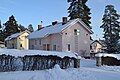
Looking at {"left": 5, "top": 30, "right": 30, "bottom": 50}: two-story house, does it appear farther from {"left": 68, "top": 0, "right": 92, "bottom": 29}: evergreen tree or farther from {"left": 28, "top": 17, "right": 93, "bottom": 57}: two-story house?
{"left": 28, "top": 17, "right": 93, "bottom": 57}: two-story house

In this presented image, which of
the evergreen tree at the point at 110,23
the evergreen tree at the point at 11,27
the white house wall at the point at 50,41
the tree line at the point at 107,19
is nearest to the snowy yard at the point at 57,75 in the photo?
the white house wall at the point at 50,41

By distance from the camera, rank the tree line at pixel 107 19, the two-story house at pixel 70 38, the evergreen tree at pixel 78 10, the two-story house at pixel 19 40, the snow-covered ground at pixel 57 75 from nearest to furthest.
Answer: the snow-covered ground at pixel 57 75 < the two-story house at pixel 70 38 < the tree line at pixel 107 19 < the evergreen tree at pixel 78 10 < the two-story house at pixel 19 40

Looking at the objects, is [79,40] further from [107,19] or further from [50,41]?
[107,19]

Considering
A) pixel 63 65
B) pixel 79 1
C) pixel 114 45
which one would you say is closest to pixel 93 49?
pixel 79 1

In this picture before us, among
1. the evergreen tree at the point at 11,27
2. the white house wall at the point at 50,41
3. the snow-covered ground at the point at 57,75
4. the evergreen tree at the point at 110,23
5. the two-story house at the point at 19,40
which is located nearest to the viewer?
the snow-covered ground at the point at 57,75

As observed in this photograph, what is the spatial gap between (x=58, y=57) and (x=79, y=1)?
4041cm

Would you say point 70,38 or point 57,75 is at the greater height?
point 70,38

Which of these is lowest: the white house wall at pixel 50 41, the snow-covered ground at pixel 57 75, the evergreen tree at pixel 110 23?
the snow-covered ground at pixel 57 75

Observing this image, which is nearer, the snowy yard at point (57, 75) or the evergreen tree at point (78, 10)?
the snowy yard at point (57, 75)

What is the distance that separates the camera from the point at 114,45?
44812 millimetres

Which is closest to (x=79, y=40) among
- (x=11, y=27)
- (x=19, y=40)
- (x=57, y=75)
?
(x=57, y=75)

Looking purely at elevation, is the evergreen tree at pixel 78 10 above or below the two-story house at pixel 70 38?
above

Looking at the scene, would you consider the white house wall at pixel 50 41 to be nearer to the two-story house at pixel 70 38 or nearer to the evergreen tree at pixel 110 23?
the two-story house at pixel 70 38

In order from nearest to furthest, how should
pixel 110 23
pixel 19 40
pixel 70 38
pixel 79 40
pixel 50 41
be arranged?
pixel 70 38 → pixel 79 40 → pixel 50 41 → pixel 110 23 → pixel 19 40
